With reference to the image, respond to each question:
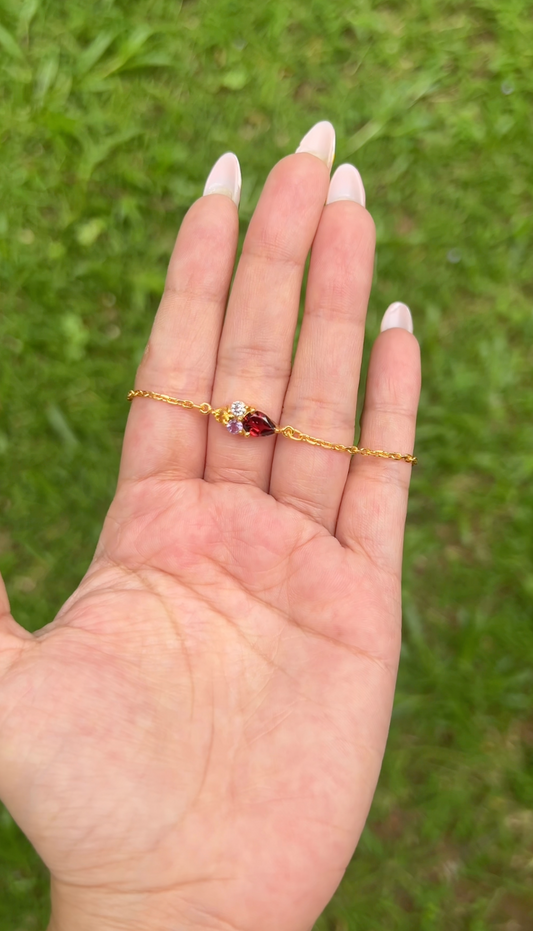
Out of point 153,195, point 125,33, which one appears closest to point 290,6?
point 125,33

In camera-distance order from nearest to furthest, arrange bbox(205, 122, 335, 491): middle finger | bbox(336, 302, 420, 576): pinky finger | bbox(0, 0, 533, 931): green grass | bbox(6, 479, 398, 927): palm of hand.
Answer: bbox(6, 479, 398, 927): palm of hand → bbox(336, 302, 420, 576): pinky finger → bbox(205, 122, 335, 491): middle finger → bbox(0, 0, 533, 931): green grass

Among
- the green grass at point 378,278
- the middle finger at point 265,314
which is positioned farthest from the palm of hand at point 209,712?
the green grass at point 378,278

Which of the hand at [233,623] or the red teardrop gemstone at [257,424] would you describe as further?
the red teardrop gemstone at [257,424]

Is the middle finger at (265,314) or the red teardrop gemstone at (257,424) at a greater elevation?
the middle finger at (265,314)

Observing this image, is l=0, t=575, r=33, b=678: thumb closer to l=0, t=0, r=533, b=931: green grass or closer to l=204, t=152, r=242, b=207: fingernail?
l=0, t=0, r=533, b=931: green grass

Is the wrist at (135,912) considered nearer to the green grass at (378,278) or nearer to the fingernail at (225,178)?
the green grass at (378,278)

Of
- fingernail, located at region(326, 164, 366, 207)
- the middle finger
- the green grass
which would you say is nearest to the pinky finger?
the middle finger

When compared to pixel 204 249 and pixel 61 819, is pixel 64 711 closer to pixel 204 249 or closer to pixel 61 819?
pixel 61 819
